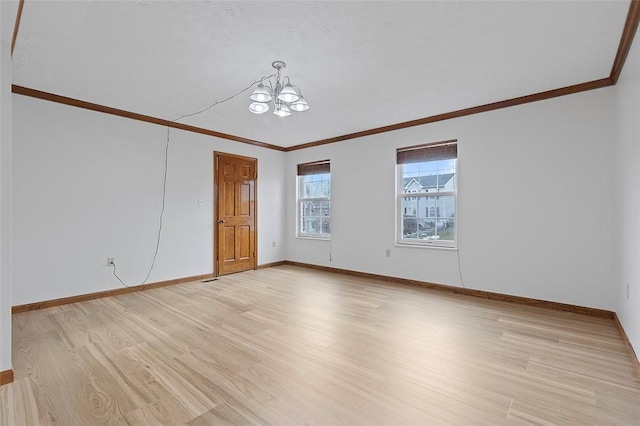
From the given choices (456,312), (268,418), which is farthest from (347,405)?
(456,312)

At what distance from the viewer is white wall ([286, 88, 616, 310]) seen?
10.7 feet

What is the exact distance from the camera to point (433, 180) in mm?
4574

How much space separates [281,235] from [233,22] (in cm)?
469

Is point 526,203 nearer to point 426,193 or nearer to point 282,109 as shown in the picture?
point 426,193

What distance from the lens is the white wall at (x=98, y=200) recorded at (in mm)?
3486

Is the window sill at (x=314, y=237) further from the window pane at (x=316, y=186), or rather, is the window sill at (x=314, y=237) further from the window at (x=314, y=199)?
the window pane at (x=316, y=186)

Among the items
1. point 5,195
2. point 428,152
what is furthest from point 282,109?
point 428,152

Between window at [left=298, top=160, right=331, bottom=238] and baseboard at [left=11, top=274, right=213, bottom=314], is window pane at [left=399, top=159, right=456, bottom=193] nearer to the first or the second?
window at [left=298, top=160, right=331, bottom=238]

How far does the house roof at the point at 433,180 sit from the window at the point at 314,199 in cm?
173

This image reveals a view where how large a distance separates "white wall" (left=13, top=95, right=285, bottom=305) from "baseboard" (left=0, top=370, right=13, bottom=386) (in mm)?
1931

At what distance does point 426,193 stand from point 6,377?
473cm

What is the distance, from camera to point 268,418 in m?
1.67

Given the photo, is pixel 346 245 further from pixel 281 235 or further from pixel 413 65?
pixel 413 65

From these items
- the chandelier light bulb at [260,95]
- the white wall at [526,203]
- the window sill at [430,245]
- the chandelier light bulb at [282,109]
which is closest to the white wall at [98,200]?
the chandelier light bulb at [282,109]
